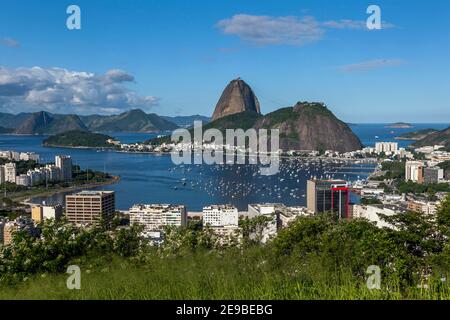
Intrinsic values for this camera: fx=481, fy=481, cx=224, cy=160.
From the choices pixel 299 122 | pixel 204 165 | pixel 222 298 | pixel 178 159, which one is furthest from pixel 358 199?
pixel 299 122

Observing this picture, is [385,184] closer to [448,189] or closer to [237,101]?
[448,189]

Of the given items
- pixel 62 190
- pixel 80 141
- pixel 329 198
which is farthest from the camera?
pixel 80 141

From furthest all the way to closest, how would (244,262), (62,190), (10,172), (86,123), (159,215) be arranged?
(86,123), (10,172), (62,190), (159,215), (244,262)

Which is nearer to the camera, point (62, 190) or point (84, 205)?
point (84, 205)

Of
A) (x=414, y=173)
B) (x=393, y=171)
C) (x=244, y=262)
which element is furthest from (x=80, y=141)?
Result: (x=244, y=262)

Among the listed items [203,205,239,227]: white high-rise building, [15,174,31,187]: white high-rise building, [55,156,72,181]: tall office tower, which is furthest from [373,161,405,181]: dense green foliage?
[15,174,31,187]: white high-rise building

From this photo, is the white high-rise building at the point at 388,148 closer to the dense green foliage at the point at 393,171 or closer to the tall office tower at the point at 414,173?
the dense green foliage at the point at 393,171

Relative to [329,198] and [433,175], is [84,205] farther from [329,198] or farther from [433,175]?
[433,175]
